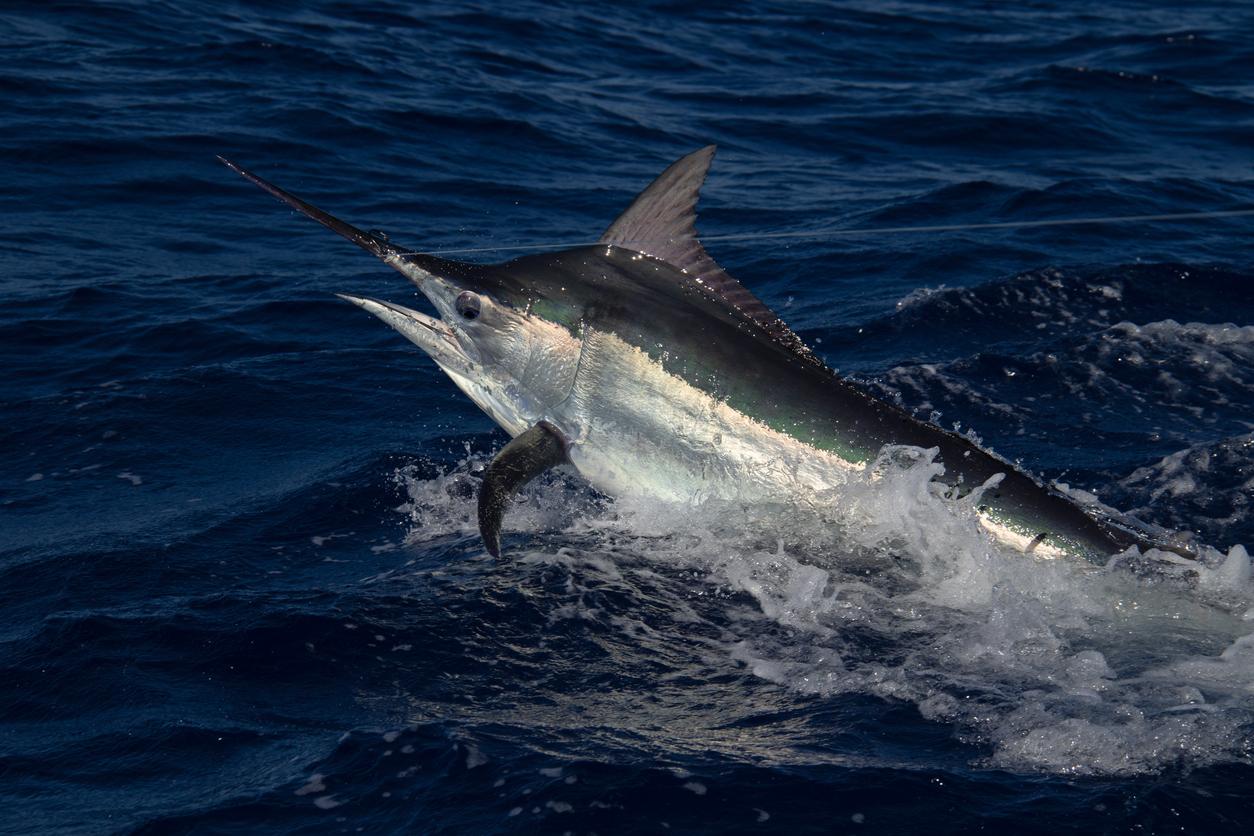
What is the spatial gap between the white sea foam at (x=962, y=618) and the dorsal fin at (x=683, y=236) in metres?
0.80

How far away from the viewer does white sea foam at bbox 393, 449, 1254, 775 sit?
16.2 feet

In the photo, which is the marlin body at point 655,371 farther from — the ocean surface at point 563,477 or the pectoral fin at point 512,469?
the ocean surface at point 563,477

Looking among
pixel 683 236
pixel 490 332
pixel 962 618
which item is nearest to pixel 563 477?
pixel 490 332

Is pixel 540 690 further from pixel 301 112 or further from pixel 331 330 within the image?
pixel 301 112

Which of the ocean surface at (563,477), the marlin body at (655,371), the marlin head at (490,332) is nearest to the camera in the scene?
the ocean surface at (563,477)

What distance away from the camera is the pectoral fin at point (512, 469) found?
5863mm

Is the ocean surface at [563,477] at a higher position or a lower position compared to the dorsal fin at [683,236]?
lower

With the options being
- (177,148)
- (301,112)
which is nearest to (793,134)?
(301,112)

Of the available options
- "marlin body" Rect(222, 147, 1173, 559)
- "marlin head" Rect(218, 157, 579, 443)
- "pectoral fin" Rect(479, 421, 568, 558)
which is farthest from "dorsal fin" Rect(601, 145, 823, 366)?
"pectoral fin" Rect(479, 421, 568, 558)

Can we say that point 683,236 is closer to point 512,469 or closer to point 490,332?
point 490,332

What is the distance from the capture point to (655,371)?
6.24 metres

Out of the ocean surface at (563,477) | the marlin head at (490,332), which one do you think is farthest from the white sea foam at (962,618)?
the marlin head at (490,332)

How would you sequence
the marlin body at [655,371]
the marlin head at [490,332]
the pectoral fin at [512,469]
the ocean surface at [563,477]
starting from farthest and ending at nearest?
the marlin head at [490,332] < the marlin body at [655,371] < the pectoral fin at [512,469] < the ocean surface at [563,477]

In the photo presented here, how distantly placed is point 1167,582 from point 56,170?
421 inches
